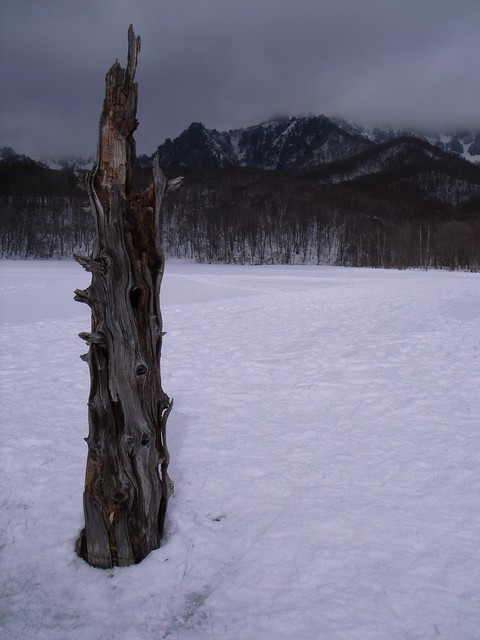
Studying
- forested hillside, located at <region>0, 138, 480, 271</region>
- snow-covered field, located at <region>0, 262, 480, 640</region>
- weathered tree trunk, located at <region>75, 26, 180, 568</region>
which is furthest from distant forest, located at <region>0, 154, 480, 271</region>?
weathered tree trunk, located at <region>75, 26, 180, 568</region>

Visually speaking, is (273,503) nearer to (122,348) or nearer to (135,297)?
(122,348)

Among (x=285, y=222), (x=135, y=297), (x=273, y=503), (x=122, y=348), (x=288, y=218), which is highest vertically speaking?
(x=288, y=218)

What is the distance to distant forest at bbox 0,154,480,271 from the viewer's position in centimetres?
7044

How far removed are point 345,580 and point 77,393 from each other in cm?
501

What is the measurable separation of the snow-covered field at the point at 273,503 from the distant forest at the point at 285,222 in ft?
217

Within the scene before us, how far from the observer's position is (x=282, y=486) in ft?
13.1

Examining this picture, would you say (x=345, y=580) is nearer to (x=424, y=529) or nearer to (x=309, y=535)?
(x=309, y=535)

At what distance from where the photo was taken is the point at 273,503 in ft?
12.2

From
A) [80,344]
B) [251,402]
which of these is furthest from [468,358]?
[80,344]

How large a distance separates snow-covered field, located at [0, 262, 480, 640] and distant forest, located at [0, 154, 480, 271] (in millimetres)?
66229

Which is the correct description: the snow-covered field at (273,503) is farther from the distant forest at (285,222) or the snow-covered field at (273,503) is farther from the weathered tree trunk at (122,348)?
the distant forest at (285,222)

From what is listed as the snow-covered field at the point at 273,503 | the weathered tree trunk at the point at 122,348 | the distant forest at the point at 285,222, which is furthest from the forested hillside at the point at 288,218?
the weathered tree trunk at the point at 122,348

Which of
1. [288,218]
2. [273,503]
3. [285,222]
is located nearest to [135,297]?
[273,503]

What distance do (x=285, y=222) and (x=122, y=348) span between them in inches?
3483
